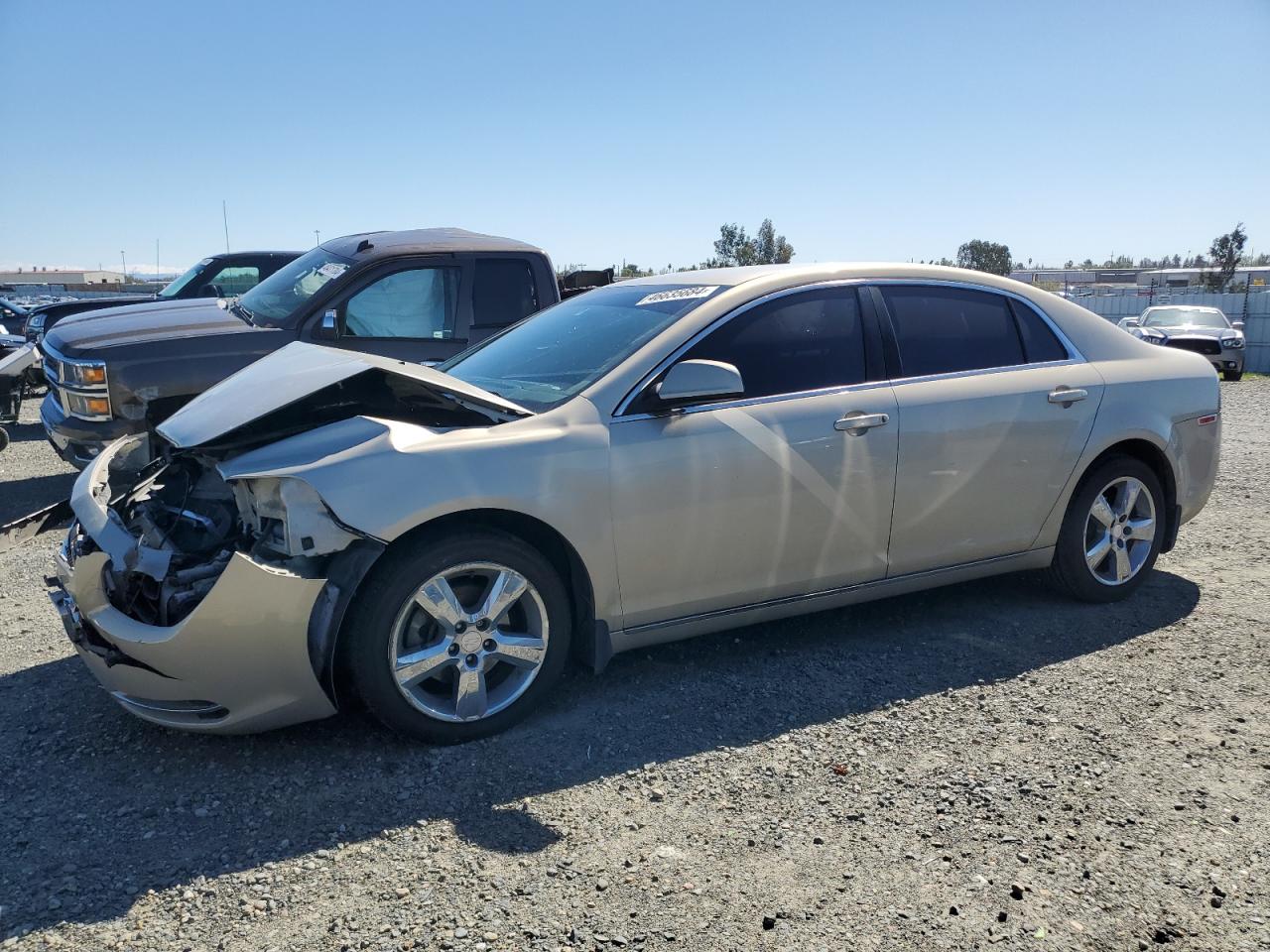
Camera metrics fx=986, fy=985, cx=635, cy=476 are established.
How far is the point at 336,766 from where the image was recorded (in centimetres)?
340

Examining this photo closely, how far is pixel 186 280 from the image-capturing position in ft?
39.8

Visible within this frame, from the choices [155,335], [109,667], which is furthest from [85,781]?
[155,335]

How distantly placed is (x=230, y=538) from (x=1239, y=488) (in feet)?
24.9

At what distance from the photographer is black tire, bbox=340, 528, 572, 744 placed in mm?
3312

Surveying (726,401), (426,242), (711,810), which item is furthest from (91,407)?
(711,810)

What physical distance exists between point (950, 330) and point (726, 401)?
1.28 m

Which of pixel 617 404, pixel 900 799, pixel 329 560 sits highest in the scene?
pixel 617 404

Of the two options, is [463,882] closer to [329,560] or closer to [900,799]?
[329,560]

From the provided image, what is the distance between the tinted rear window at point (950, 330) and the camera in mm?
4434

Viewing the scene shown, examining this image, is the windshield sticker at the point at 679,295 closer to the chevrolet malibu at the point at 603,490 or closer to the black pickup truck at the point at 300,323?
the chevrolet malibu at the point at 603,490

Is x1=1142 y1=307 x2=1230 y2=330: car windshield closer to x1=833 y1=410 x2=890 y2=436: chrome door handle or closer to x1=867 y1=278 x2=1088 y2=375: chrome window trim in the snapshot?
x1=867 y1=278 x2=1088 y2=375: chrome window trim

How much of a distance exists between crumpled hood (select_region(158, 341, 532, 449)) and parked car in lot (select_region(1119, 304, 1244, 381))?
19.5 m

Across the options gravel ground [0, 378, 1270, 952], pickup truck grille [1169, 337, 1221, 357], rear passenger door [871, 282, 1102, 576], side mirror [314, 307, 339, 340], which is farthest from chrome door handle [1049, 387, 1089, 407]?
pickup truck grille [1169, 337, 1221, 357]

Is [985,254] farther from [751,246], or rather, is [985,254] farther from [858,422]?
[858,422]
